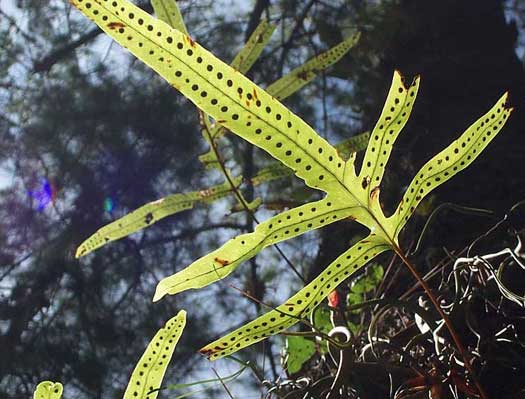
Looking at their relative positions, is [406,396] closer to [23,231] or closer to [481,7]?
[481,7]

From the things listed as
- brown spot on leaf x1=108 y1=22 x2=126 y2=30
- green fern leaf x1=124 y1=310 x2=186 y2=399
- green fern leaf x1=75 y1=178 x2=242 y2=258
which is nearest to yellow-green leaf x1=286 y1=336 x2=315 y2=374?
green fern leaf x1=75 y1=178 x2=242 y2=258

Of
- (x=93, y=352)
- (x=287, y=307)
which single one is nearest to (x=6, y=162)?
(x=93, y=352)

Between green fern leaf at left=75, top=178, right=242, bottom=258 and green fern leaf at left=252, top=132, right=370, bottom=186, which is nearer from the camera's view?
green fern leaf at left=75, top=178, right=242, bottom=258

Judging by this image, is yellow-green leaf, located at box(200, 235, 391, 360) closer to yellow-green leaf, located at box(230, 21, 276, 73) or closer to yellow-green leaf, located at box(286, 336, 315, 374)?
yellow-green leaf, located at box(286, 336, 315, 374)

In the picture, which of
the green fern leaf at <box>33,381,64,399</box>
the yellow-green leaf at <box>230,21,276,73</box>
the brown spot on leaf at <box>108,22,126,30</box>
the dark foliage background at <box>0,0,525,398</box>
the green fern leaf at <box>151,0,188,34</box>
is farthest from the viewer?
the dark foliage background at <box>0,0,525,398</box>

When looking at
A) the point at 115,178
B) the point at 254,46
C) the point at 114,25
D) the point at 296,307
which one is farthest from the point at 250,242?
the point at 115,178

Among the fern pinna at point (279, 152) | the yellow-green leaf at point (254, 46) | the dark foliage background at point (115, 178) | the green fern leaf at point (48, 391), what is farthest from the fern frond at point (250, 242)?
the dark foliage background at point (115, 178)

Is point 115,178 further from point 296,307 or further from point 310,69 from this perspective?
point 296,307
